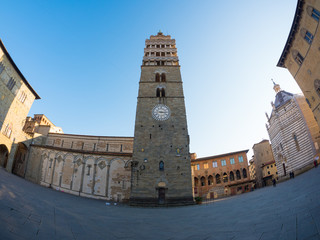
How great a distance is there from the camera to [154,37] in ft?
114

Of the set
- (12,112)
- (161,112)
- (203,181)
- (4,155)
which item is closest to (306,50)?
(161,112)

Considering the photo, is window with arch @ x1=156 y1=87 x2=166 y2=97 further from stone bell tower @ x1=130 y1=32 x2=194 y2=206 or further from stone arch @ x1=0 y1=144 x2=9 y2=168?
stone arch @ x1=0 y1=144 x2=9 y2=168

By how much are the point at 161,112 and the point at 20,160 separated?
23139 millimetres

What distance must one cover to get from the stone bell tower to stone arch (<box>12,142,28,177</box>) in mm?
18983

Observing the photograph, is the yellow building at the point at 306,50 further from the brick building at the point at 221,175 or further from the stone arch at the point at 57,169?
the stone arch at the point at 57,169

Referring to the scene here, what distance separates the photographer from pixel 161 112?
24.1 meters

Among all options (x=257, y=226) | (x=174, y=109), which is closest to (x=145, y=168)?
(x=174, y=109)

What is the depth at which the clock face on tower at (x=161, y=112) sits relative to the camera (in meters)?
23.7

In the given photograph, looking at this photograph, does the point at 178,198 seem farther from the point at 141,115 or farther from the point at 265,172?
the point at 265,172

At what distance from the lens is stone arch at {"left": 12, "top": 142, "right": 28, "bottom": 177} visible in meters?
27.7

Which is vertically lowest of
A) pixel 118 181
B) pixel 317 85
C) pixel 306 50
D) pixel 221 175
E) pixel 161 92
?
pixel 118 181

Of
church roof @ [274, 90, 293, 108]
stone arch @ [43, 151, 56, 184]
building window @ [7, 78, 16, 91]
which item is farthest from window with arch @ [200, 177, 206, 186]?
building window @ [7, 78, 16, 91]

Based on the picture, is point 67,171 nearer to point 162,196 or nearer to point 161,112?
point 162,196

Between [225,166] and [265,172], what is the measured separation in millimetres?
11242
